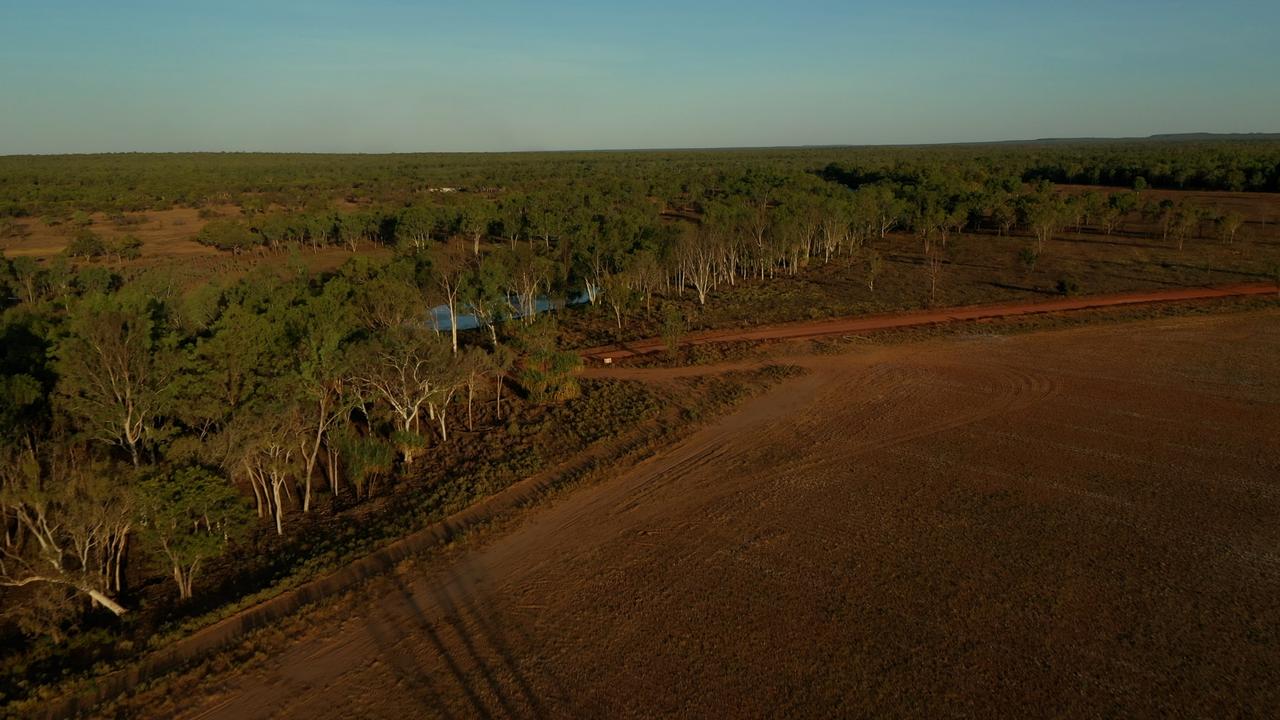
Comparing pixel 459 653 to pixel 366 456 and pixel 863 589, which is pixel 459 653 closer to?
pixel 863 589

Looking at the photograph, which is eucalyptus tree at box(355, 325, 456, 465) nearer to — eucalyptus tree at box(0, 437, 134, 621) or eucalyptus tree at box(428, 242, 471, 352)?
eucalyptus tree at box(0, 437, 134, 621)

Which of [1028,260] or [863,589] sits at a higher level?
[1028,260]

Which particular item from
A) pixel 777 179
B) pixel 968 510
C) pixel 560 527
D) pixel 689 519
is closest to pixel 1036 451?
pixel 968 510

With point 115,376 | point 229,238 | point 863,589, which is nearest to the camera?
point 863,589

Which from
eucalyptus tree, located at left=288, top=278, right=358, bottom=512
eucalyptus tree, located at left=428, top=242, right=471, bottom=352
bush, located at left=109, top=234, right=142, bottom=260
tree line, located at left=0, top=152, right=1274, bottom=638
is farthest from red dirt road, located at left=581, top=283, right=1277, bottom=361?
bush, located at left=109, top=234, right=142, bottom=260

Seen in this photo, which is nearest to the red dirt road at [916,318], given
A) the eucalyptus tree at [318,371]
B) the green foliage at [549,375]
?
the green foliage at [549,375]

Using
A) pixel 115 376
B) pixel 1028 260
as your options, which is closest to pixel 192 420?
pixel 115 376

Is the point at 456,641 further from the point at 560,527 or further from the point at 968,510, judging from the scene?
the point at 968,510
